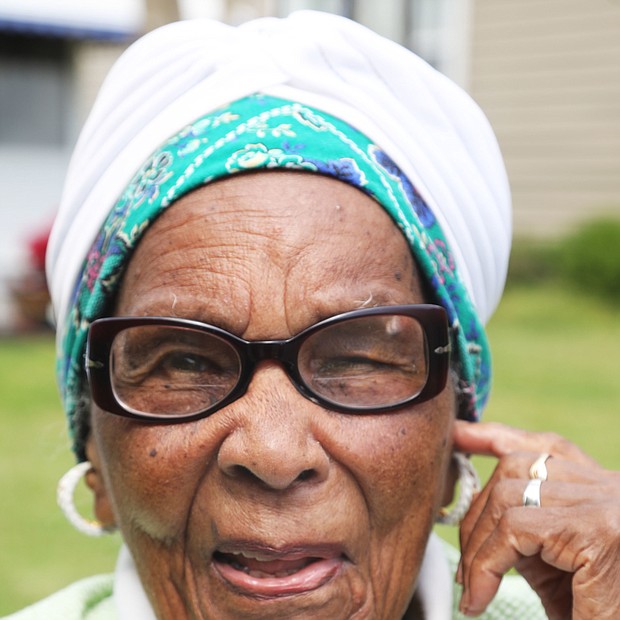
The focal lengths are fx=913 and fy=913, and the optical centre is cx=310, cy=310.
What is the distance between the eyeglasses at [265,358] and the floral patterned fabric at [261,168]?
170mm

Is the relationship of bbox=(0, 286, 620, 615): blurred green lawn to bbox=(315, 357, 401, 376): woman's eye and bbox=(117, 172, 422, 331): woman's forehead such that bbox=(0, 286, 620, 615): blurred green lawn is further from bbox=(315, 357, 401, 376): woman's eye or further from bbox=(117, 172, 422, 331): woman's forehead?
bbox=(315, 357, 401, 376): woman's eye

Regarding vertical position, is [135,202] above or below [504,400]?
above

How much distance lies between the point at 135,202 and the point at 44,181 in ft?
44.1

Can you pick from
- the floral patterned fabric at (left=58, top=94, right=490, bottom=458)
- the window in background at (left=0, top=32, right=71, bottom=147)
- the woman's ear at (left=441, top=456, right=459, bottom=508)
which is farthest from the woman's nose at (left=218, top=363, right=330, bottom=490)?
the window in background at (left=0, top=32, right=71, bottom=147)

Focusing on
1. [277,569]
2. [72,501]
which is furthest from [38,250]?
[277,569]

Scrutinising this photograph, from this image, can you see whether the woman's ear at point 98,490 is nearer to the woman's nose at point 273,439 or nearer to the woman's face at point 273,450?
the woman's face at point 273,450

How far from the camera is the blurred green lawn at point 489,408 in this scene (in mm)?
5160

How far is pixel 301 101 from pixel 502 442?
1002mm

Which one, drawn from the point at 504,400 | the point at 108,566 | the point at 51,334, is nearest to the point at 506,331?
the point at 504,400

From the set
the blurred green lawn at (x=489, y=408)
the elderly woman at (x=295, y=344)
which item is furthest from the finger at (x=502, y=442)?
the blurred green lawn at (x=489, y=408)

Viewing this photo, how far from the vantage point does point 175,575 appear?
2014 millimetres

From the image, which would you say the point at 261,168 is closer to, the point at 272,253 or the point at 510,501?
the point at 272,253

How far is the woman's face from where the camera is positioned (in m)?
1.87

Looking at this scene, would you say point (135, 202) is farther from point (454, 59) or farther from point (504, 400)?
point (454, 59)
